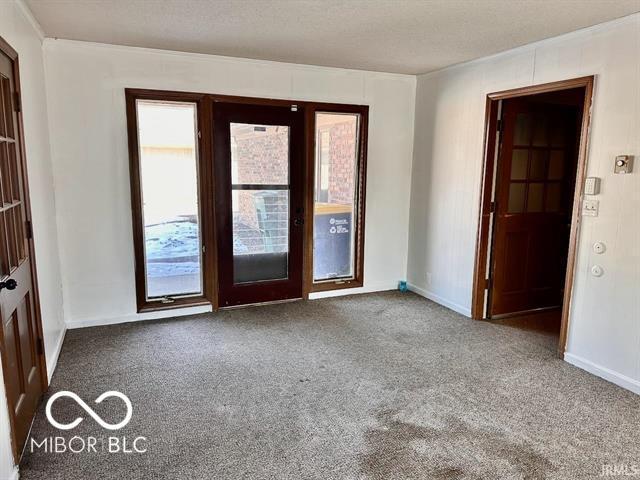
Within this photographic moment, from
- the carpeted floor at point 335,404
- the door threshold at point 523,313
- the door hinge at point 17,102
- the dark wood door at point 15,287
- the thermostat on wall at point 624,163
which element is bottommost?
the carpeted floor at point 335,404

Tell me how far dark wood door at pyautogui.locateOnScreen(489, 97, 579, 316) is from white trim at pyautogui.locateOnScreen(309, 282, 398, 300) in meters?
1.28

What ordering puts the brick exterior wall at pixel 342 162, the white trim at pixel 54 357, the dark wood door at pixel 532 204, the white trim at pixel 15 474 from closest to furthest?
the white trim at pixel 15 474 → the white trim at pixel 54 357 → the dark wood door at pixel 532 204 → the brick exterior wall at pixel 342 162

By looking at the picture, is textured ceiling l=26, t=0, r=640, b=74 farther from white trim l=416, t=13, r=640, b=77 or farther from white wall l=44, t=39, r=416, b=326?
white wall l=44, t=39, r=416, b=326

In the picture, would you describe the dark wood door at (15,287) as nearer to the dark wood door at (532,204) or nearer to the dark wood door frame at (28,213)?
the dark wood door frame at (28,213)

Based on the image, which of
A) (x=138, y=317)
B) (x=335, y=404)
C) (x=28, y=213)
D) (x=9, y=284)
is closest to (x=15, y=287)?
(x=9, y=284)

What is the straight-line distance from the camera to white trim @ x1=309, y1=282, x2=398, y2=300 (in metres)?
4.86

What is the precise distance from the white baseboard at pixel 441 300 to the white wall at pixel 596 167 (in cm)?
3

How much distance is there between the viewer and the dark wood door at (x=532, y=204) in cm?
411

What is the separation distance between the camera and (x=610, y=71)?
2969 mm

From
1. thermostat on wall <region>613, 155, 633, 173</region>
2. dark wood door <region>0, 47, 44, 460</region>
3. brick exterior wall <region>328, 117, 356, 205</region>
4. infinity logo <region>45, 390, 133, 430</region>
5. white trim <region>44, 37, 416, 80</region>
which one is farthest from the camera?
brick exterior wall <region>328, 117, 356, 205</region>

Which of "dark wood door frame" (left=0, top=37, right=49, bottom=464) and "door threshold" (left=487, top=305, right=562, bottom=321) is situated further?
"door threshold" (left=487, top=305, right=562, bottom=321)

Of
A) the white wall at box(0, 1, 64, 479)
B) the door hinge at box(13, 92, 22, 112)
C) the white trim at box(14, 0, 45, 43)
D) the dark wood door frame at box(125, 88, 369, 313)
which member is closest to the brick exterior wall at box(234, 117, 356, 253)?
the dark wood door frame at box(125, 88, 369, 313)

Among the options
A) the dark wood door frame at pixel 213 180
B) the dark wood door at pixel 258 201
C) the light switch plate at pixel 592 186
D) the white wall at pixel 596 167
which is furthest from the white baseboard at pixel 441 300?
the light switch plate at pixel 592 186

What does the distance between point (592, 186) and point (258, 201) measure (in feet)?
9.43
